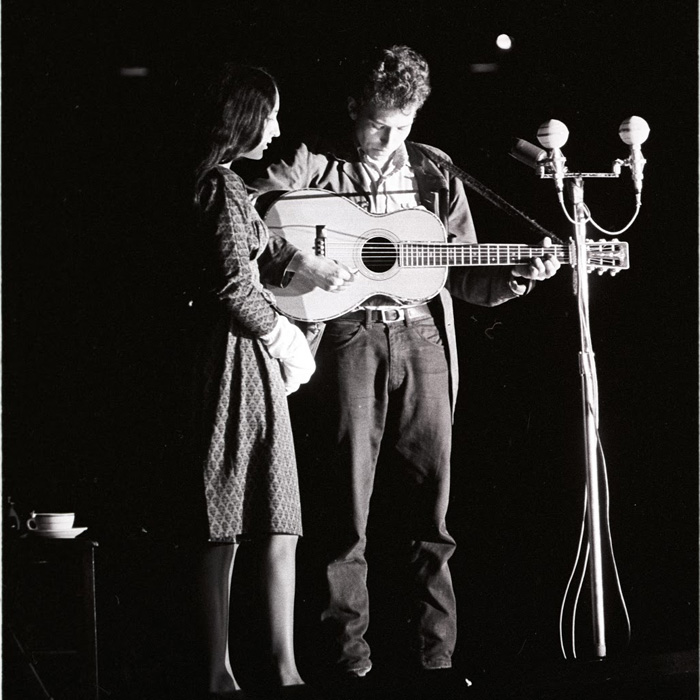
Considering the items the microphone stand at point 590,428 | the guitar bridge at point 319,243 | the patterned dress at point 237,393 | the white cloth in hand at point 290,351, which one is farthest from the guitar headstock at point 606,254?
the patterned dress at point 237,393

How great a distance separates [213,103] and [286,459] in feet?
3.09

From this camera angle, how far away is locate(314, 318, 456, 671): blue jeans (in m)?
2.75

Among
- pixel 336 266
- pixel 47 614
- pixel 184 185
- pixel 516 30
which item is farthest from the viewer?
pixel 516 30

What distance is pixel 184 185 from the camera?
7.98 feet

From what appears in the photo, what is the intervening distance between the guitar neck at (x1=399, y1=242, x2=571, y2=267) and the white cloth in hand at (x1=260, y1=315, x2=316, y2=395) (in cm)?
47

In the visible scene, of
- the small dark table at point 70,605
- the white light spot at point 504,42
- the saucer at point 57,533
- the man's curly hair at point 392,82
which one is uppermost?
the white light spot at point 504,42

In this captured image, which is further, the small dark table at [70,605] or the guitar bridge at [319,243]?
the guitar bridge at [319,243]

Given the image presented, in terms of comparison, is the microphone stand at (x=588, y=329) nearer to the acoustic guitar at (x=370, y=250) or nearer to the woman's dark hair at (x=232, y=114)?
the acoustic guitar at (x=370, y=250)

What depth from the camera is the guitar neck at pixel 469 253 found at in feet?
9.32

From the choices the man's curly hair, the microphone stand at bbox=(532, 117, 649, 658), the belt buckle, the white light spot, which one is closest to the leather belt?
the belt buckle

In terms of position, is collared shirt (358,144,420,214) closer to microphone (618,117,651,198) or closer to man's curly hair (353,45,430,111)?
man's curly hair (353,45,430,111)

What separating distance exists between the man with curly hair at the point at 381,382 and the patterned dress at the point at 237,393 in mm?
317

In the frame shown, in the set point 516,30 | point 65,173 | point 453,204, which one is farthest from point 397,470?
point 516,30

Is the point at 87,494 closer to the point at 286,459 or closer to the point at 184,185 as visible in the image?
the point at 286,459
